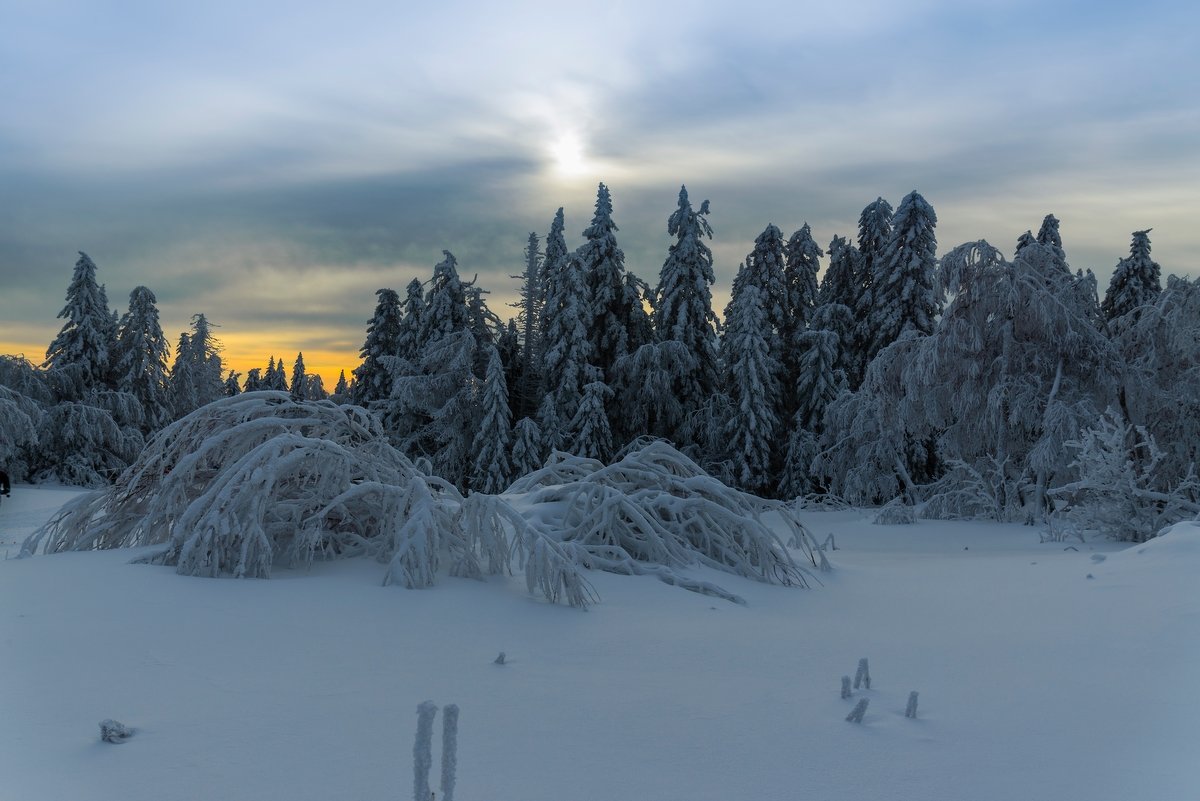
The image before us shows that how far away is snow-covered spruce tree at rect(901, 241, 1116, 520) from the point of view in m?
15.0

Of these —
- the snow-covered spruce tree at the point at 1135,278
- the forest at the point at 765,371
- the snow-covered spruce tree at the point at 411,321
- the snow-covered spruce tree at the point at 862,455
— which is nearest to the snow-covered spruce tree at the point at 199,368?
the forest at the point at 765,371

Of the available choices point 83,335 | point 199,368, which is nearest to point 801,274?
point 83,335

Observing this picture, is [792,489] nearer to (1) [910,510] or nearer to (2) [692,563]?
(1) [910,510]

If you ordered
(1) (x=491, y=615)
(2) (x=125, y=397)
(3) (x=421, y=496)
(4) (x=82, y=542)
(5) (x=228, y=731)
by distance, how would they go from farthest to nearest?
1. (2) (x=125, y=397)
2. (4) (x=82, y=542)
3. (3) (x=421, y=496)
4. (1) (x=491, y=615)
5. (5) (x=228, y=731)

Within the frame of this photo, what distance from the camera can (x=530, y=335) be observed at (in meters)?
35.6

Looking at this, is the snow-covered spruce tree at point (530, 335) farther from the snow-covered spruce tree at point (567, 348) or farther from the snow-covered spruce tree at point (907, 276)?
the snow-covered spruce tree at point (907, 276)

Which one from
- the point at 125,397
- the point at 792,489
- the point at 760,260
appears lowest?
the point at 792,489

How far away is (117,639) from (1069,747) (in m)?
4.65

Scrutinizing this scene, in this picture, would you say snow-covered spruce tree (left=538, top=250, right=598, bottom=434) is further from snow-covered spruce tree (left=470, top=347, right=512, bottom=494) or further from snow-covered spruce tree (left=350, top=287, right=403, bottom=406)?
snow-covered spruce tree (left=350, top=287, right=403, bottom=406)

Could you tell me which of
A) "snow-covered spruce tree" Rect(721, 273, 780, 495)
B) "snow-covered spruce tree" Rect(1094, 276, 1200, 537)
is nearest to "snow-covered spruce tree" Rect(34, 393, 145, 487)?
"snow-covered spruce tree" Rect(721, 273, 780, 495)

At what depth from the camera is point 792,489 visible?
29.2 m

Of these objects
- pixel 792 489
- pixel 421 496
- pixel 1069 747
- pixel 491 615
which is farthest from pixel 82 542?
pixel 792 489

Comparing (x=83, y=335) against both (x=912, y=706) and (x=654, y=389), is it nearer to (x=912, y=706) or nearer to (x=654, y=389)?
(x=654, y=389)

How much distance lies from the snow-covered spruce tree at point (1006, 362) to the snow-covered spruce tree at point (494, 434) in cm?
1485
